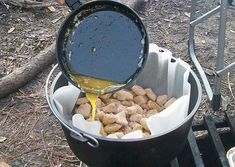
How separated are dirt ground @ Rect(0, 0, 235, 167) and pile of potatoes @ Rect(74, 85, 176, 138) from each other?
44cm

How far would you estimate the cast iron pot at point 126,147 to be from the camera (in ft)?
5.12

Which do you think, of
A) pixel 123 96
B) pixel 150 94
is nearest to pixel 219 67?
pixel 150 94

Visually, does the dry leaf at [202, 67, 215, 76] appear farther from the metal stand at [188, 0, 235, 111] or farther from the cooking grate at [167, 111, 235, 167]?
the cooking grate at [167, 111, 235, 167]

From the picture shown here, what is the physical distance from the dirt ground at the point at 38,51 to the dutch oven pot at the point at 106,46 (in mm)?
674

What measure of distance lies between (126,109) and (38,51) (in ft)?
4.09

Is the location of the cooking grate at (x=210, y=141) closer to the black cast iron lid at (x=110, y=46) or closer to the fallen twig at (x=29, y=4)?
the black cast iron lid at (x=110, y=46)

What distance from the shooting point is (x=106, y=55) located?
5.56 feet

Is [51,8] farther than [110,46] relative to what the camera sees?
Yes

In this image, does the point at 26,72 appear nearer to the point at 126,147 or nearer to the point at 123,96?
the point at 123,96

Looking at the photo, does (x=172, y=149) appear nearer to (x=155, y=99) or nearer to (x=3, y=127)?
(x=155, y=99)

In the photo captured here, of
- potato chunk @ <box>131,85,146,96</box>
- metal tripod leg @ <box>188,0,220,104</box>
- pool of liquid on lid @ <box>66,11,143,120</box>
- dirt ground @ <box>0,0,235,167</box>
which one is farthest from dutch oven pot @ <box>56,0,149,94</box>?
metal tripod leg @ <box>188,0,220,104</box>

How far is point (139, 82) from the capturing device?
2.05m

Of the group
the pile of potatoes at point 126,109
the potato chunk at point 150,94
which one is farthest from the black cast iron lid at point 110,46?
the potato chunk at point 150,94

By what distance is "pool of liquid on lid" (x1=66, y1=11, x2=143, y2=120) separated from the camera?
5.55 feet
